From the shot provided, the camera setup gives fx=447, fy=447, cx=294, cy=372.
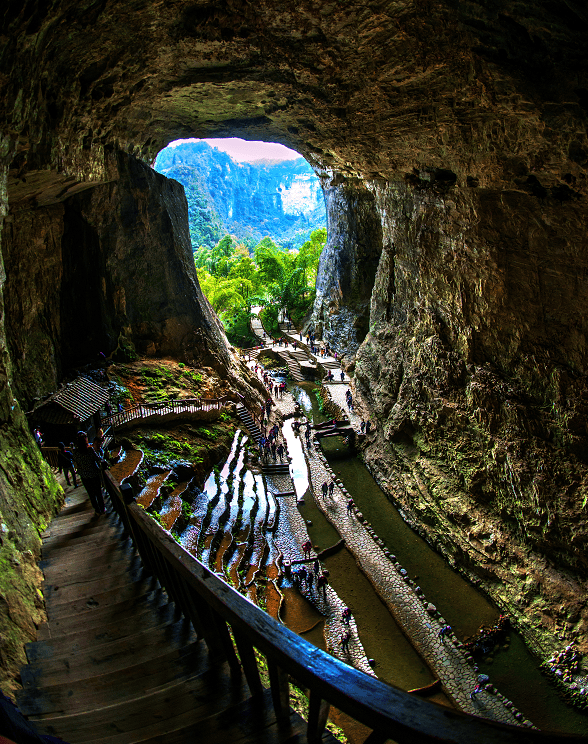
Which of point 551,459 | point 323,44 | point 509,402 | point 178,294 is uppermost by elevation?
point 323,44

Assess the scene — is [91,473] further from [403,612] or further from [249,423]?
[249,423]

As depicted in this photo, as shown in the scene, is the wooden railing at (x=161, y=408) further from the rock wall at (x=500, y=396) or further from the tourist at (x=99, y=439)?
the rock wall at (x=500, y=396)

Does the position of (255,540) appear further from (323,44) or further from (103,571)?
(323,44)

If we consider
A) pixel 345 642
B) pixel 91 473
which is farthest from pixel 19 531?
pixel 345 642

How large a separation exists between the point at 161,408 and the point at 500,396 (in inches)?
463

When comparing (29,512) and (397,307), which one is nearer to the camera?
(29,512)

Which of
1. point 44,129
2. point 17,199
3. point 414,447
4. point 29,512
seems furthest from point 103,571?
point 414,447

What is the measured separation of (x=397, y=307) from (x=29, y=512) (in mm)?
18319

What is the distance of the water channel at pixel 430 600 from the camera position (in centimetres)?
1052

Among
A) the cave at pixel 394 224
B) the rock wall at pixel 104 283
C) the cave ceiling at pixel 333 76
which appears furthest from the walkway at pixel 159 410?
the cave ceiling at pixel 333 76

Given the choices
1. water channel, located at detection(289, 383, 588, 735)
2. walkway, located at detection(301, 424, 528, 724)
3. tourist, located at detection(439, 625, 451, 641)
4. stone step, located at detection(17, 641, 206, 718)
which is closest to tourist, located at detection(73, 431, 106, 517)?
stone step, located at detection(17, 641, 206, 718)

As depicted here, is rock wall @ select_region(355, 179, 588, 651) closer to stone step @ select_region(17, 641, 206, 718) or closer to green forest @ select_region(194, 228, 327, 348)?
stone step @ select_region(17, 641, 206, 718)

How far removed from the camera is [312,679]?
1863 mm

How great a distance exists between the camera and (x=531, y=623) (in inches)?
475
